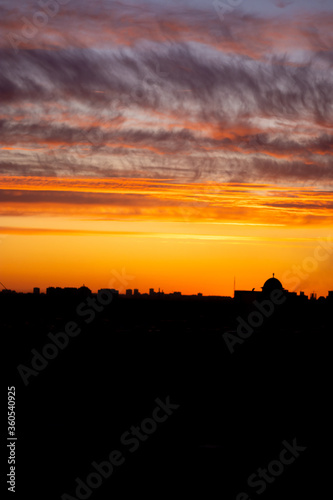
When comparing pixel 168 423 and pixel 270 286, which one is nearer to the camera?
pixel 168 423

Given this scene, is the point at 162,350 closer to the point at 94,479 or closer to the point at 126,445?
the point at 126,445

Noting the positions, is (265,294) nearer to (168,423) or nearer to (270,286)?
(270,286)

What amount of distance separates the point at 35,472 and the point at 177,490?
189 inches

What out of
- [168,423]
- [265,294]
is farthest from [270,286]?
[168,423]

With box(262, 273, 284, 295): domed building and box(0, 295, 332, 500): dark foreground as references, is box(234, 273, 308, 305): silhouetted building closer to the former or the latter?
box(262, 273, 284, 295): domed building

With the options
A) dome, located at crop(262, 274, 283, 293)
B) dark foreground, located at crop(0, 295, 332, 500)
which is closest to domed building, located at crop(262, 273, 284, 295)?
dome, located at crop(262, 274, 283, 293)

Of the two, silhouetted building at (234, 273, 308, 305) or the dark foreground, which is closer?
the dark foreground

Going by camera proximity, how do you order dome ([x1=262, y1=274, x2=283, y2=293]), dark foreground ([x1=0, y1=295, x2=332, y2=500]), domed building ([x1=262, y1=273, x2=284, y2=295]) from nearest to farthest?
1. dark foreground ([x1=0, y1=295, x2=332, y2=500])
2. domed building ([x1=262, y1=273, x2=284, y2=295])
3. dome ([x1=262, y1=274, x2=283, y2=293])

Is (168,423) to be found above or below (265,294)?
below

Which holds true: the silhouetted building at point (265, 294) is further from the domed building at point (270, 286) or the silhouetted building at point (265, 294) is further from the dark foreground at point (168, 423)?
the dark foreground at point (168, 423)

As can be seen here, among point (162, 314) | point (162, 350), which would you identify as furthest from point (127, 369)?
point (162, 314)

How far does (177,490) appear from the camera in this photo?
71.3 ft

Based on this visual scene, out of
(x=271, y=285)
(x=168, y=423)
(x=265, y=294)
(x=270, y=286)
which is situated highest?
(x=271, y=285)

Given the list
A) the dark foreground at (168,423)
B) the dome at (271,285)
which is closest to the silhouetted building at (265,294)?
the dome at (271,285)
